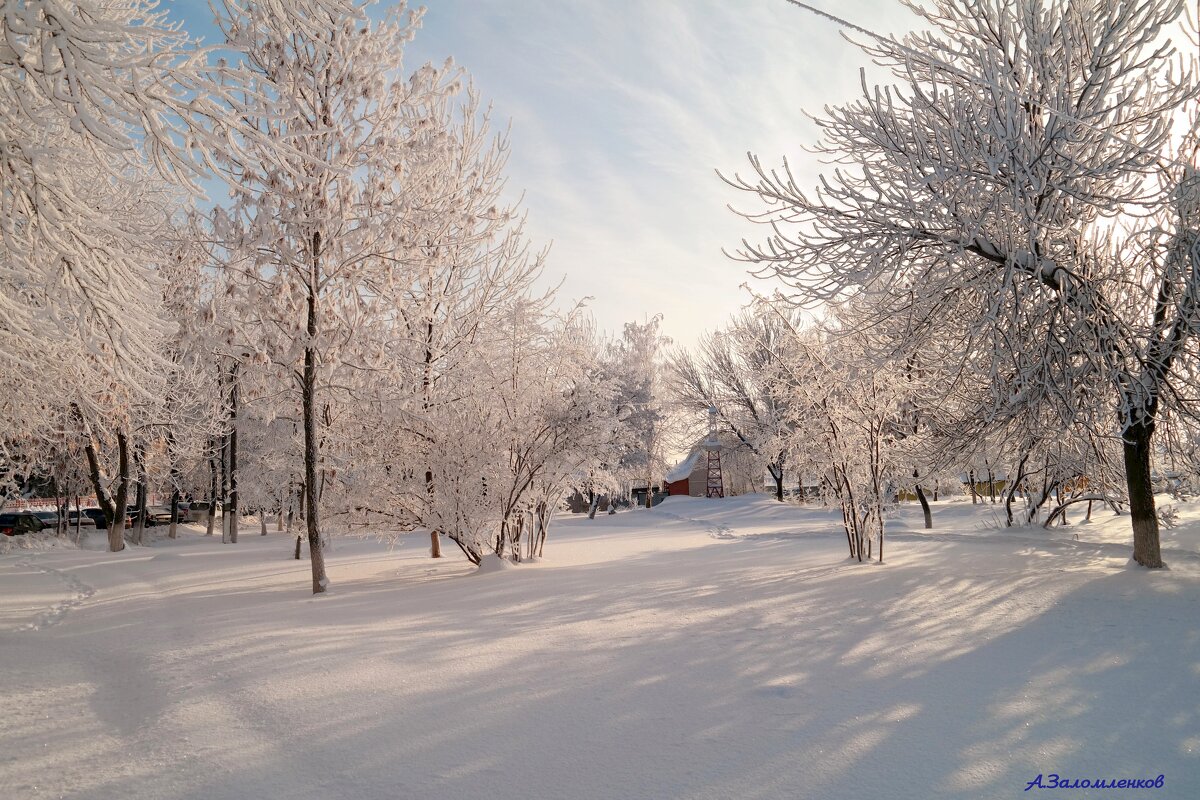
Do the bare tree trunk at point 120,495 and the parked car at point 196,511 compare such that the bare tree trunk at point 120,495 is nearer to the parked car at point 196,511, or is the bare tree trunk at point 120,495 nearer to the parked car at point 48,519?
the parked car at point 48,519

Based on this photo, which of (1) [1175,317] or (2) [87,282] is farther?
(1) [1175,317]

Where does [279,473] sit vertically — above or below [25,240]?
below

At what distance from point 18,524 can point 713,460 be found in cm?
3381

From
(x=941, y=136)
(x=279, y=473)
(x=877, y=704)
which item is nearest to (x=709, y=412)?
(x=279, y=473)

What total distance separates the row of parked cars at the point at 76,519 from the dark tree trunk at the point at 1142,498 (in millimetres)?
29471

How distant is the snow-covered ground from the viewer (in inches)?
126

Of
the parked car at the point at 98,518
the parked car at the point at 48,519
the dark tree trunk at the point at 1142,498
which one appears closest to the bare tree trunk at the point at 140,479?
the parked car at the point at 98,518

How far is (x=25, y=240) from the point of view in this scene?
16.6 ft

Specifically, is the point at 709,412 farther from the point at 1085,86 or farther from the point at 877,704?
the point at 877,704

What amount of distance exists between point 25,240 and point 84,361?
11.7ft

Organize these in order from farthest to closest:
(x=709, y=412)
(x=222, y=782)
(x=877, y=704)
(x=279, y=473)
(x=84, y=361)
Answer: (x=709, y=412) → (x=279, y=473) → (x=84, y=361) → (x=877, y=704) → (x=222, y=782)

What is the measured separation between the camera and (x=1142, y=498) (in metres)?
8.00

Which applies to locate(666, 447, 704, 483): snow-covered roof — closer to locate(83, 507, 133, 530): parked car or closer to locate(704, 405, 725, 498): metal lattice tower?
locate(704, 405, 725, 498): metal lattice tower

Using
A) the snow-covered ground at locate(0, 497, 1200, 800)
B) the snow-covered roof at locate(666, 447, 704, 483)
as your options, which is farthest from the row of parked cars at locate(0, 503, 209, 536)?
the snow-covered roof at locate(666, 447, 704, 483)
